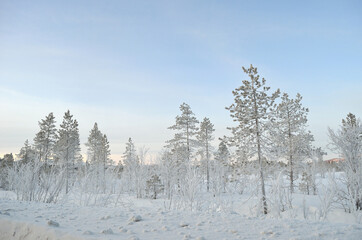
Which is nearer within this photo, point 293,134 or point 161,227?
point 161,227

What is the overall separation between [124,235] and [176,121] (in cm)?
2619

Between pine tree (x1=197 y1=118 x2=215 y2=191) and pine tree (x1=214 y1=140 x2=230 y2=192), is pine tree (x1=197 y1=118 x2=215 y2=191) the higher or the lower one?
the higher one

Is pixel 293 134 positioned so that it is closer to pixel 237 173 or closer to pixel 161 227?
pixel 237 173

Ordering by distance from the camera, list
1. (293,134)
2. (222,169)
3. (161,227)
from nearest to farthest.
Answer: (161,227) → (222,169) → (293,134)

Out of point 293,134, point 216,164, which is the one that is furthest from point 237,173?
point 293,134

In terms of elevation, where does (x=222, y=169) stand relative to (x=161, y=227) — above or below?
above

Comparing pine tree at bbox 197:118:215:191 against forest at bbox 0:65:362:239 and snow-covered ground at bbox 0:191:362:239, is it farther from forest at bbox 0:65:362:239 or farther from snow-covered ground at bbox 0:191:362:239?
snow-covered ground at bbox 0:191:362:239

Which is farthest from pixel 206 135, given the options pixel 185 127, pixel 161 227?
pixel 161 227

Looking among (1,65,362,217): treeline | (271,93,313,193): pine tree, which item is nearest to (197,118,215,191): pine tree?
(1,65,362,217): treeline

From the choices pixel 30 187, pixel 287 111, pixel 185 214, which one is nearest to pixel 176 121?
pixel 287 111

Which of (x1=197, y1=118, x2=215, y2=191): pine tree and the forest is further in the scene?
(x1=197, y1=118, x2=215, y2=191): pine tree

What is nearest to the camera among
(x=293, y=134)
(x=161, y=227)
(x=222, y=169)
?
(x=161, y=227)

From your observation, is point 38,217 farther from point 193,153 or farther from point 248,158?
point 193,153

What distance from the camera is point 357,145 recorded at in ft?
47.5
